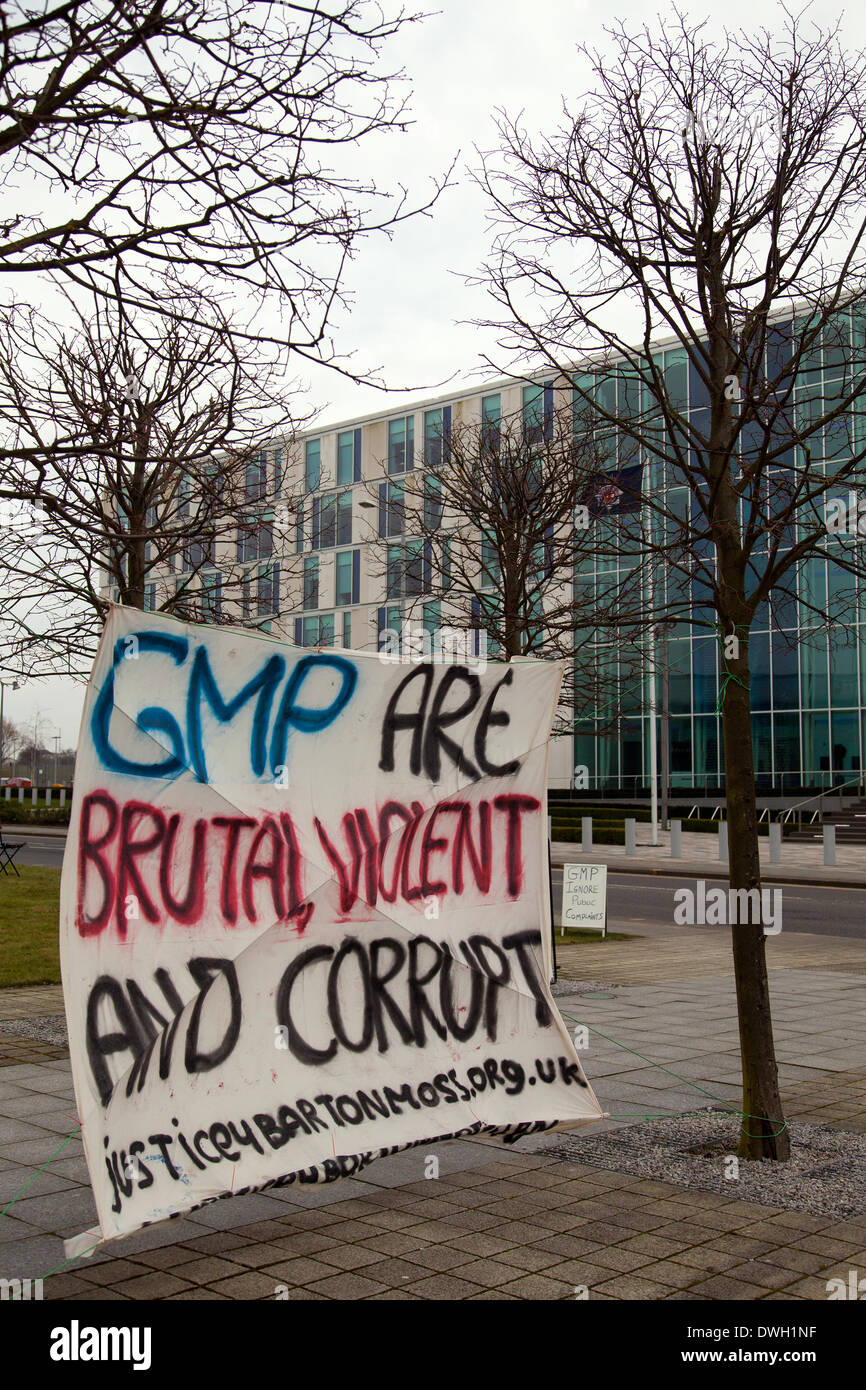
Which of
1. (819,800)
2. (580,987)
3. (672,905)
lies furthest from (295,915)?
(819,800)

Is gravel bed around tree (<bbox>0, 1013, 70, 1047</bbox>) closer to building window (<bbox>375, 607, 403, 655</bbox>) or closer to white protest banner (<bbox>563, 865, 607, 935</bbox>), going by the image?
building window (<bbox>375, 607, 403, 655</bbox>)

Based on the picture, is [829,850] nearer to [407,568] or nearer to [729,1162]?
[407,568]

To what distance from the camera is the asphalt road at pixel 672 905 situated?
17.2m

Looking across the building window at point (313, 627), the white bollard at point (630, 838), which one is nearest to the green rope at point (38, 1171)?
the white bollard at point (630, 838)

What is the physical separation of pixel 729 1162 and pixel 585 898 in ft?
31.0

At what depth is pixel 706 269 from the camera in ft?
20.4

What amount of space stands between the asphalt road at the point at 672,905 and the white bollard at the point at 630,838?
4170 millimetres

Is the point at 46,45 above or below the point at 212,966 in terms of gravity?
above

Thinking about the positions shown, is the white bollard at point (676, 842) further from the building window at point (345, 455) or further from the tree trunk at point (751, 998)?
the tree trunk at point (751, 998)

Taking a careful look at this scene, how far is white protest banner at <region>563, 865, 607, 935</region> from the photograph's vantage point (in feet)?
49.0

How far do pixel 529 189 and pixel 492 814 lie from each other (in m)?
3.40
